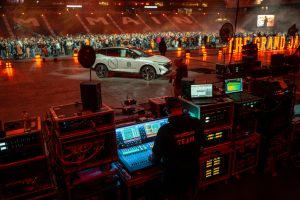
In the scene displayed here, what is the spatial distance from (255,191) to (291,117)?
1.95m

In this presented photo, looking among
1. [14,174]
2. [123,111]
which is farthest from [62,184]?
[123,111]

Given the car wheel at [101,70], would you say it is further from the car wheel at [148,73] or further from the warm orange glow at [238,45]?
the warm orange glow at [238,45]

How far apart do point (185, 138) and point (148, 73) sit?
11096 mm

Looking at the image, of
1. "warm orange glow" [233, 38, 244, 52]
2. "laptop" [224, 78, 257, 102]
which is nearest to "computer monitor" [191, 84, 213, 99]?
"laptop" [224, 78, 257, 102]

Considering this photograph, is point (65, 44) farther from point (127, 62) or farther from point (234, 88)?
point (234, 88)

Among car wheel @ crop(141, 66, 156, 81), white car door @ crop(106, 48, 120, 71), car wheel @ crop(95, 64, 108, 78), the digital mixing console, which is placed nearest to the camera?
the digital mixing console

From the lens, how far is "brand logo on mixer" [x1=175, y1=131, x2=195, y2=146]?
10.8ft

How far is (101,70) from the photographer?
49.6ft

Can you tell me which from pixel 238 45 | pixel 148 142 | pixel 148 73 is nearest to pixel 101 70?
pixel 148 73

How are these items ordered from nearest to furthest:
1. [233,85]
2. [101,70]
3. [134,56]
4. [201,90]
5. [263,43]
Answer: [201,90] < [233,85] < [134,56] < [101,70] < [263,43]

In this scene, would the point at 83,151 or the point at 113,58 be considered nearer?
the point at 83,151

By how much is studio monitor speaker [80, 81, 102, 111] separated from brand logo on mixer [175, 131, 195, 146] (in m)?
1.30

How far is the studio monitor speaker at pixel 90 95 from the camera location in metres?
3.60

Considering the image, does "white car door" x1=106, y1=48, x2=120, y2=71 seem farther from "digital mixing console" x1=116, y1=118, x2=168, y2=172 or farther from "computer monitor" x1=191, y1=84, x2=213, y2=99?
"digital mixing console" x1=116, y1=118, x2=168, y2=172
